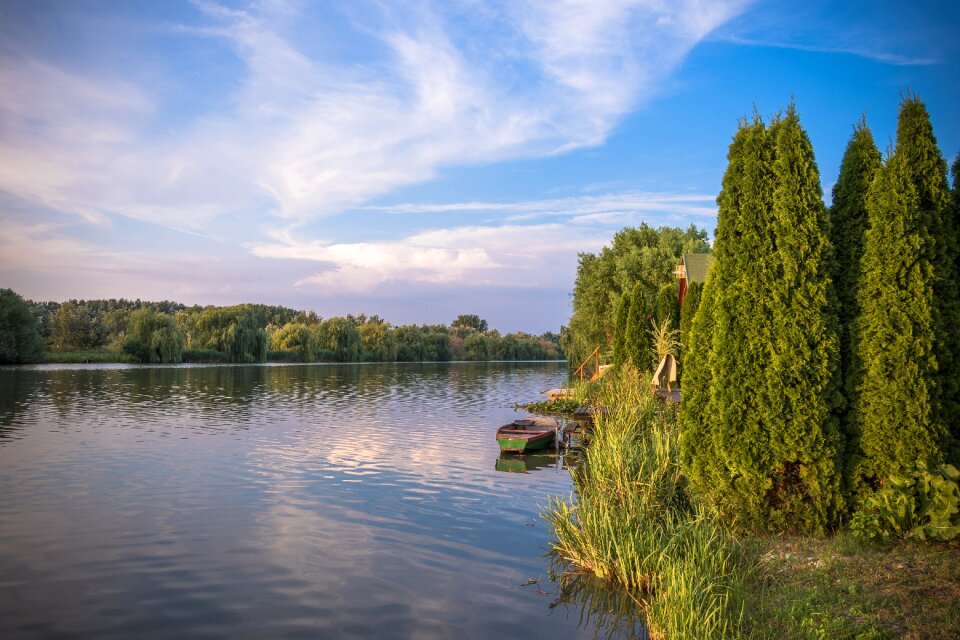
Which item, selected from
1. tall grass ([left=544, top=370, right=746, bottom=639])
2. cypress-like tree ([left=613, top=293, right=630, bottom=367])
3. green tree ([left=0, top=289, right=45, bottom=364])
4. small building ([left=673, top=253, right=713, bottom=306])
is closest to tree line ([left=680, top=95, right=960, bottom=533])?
tall grass ([left=544, top=370, right=746, bottom=639])

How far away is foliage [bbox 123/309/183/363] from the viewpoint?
63.4m

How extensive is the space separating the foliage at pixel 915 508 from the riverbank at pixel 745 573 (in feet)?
0.54

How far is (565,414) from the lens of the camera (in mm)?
25547

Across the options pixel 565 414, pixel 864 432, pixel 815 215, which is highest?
pixel 815 215

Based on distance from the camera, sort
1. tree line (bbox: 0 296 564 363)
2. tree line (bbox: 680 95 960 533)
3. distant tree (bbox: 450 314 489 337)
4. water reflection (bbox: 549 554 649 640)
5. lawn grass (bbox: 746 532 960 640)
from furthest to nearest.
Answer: distant tree (bbox: 450 314 489 337), tree line (bbox: 0 296 564 363), tree line (bbox: 680 95 960 533), water reflection (bbox: 549 554 649 640), lawn grass (bbox: 746 532 960 640)

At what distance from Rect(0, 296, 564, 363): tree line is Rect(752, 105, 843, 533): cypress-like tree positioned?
66.0 m

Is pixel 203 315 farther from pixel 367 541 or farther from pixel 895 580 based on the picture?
pixel 895 580

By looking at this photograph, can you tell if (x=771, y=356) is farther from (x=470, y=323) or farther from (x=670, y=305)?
(x=470, y=323)

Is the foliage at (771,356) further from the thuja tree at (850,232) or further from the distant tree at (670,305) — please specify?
the distant tree at (670,305)

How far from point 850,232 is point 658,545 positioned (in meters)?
4.74

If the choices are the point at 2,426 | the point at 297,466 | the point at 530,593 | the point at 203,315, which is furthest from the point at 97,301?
the point at 530,593

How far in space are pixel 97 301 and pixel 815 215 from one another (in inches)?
5989

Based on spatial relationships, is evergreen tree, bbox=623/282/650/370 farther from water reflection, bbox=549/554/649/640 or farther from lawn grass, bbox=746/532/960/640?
lawn grass, bbox=746/532/960/640

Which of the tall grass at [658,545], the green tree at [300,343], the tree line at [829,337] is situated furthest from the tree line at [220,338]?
the tree line at [829,337]
